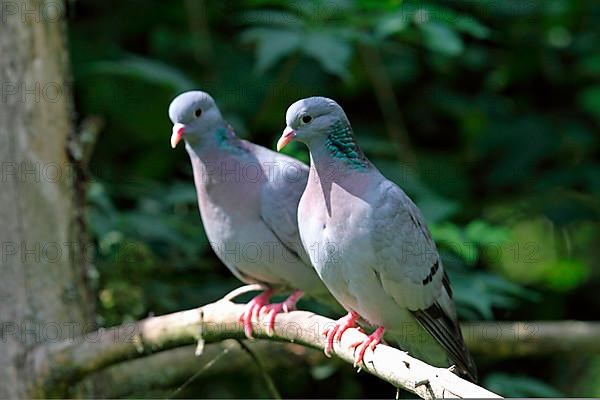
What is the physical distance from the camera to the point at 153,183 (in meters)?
4.36

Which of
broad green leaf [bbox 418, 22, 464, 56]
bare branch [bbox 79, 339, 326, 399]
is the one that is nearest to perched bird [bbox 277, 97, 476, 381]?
bare branch [bbox 79, 339, 326, 399]

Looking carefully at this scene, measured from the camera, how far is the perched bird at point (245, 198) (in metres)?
3.00

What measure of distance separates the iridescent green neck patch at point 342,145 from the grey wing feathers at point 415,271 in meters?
0.11

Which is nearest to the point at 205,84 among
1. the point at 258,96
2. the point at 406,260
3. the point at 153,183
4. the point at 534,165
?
the point at 258,96

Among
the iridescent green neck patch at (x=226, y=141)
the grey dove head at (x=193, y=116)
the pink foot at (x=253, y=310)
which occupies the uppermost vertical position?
the grey dove head at (x=193, y=116)

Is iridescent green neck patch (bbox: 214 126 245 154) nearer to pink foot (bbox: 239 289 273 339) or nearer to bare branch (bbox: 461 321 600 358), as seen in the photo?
pink foot (bbox: 239 289 273 339)

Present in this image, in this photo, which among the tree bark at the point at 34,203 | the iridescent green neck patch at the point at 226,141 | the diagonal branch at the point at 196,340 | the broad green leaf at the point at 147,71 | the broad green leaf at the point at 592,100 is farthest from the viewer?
the broad green leaf at the point at 592,100

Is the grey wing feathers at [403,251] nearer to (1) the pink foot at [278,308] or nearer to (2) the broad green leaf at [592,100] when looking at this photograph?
(1) the pink foot at [278,308]

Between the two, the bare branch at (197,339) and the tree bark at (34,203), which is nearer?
the bare branch at (197,339)

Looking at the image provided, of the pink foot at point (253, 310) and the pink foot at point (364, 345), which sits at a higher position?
the pink foot at point (253, 310)

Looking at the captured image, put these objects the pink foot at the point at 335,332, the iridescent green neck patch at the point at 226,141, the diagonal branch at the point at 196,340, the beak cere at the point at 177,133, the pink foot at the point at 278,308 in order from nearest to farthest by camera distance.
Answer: the diagonal branch at the point at 196,340, the pink foot at the point at 335,332, the pink foot at the point at 278,308, the beak cere at the point at 177,133, the iridescent green neck patch at the point at 226,141

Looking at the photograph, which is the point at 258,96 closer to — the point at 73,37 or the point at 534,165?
the point at 73,37

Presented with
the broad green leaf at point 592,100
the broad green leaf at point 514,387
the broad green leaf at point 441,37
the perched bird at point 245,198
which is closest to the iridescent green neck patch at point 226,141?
the perched bird at point 245,198

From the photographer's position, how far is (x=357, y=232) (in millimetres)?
2539
